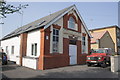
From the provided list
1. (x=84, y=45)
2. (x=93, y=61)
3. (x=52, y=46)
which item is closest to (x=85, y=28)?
(x=84, y=45)

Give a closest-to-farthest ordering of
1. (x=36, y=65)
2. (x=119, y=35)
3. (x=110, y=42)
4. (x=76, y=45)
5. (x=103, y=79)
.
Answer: (x=103, y=79) < (x=36, y=65) < (x=76, y=45) < (x=110, y=42) < (x=119, y=35)

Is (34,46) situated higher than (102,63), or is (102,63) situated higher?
(34,46)

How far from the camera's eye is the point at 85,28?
56.6 ft

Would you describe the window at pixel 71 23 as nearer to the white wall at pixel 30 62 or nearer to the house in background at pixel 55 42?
the house in background at pixel 55 42

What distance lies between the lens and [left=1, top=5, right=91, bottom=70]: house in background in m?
11.6

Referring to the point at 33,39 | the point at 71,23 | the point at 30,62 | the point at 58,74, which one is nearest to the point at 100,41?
the point at 71,23

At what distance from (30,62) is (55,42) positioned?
3551 mm

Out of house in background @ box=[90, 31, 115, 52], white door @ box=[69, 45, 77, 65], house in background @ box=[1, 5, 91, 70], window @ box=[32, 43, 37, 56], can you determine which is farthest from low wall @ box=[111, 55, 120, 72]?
house in background @ box=[90, 31, 115, 52]

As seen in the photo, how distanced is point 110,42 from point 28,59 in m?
25.7

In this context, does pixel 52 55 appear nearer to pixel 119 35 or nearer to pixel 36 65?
pixel 36 65

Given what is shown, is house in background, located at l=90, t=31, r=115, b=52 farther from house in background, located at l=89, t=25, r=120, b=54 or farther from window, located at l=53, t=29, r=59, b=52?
window, located at l=53, t=29, r=59, b=52

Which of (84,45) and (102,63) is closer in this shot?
(102,63)

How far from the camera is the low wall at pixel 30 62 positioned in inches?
452

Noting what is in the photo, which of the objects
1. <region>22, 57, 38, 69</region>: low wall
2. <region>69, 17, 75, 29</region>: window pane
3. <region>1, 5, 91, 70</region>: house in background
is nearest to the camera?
<region>22, 57, 38, 69</region>: low wall
